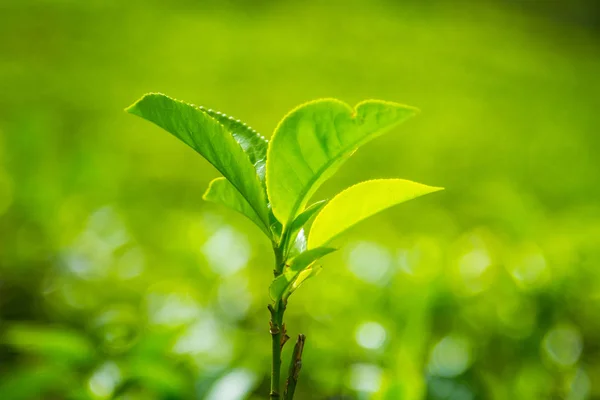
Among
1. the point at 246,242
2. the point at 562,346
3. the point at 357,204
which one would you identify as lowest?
the point at 562,346

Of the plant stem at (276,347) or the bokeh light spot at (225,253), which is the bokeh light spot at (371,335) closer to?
the bokeh light spot at (225,253)

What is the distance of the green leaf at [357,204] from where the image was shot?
484 millimetres

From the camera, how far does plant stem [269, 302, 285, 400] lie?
45 centimetres

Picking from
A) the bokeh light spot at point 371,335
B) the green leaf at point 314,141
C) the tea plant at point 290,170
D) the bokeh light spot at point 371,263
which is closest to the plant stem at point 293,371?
the tea plant at point 290,170

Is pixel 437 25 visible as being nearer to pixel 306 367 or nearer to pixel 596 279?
pixel 596 279

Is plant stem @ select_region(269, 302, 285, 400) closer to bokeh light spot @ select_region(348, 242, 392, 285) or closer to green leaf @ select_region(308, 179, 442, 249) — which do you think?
green leaf @ select_region(308, 179, 442, 249)

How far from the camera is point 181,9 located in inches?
179

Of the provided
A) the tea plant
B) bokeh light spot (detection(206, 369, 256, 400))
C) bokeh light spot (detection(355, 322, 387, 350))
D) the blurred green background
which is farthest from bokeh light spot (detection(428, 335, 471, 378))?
the tea plant

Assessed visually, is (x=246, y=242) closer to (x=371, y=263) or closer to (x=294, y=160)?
(x=371, y=263)

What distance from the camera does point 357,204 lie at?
50 centimetres

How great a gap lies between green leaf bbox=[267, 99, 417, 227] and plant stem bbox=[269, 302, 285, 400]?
8 centimetres

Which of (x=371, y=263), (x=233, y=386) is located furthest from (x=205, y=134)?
(x=371, y=263)

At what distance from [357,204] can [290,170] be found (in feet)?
0.24

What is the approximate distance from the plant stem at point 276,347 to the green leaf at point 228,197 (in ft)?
0.24
